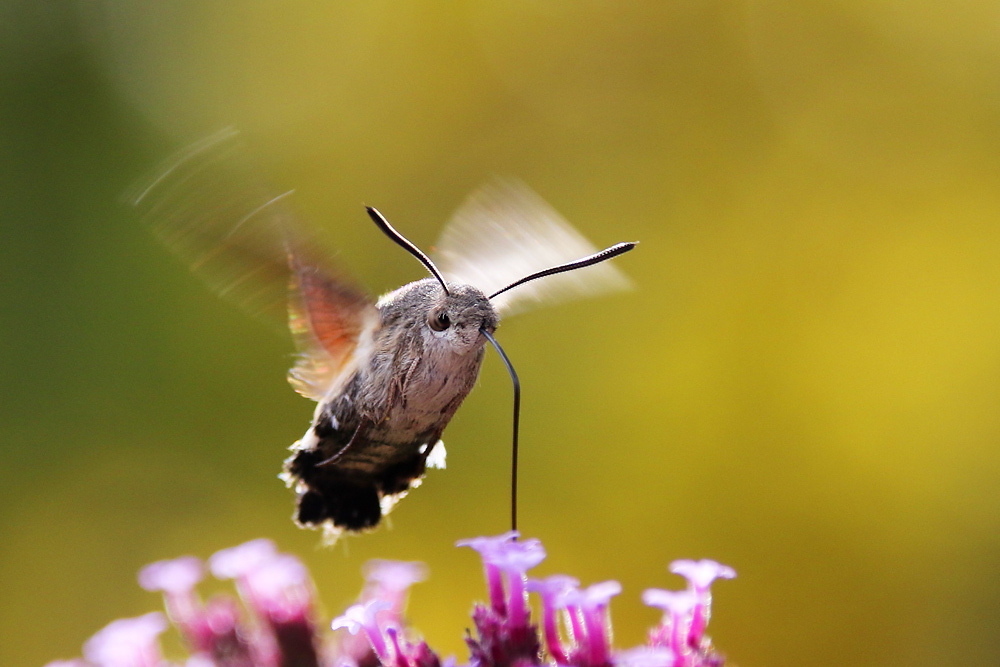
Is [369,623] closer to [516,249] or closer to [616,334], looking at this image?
[516,249]

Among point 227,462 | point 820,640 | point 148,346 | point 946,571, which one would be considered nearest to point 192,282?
point 148,346

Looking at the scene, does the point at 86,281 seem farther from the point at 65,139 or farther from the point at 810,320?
the point at 810,320

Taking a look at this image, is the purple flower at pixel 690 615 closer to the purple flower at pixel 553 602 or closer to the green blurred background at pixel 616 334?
the purple flower at pixel 553 602

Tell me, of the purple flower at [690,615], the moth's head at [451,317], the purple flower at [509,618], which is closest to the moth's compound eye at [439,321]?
the moth's head at [451,317]

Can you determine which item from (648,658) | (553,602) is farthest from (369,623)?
(648,658)

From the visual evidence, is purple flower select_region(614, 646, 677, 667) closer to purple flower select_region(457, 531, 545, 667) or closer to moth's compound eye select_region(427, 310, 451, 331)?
purple flower select_region(457, 531, 545, 667)

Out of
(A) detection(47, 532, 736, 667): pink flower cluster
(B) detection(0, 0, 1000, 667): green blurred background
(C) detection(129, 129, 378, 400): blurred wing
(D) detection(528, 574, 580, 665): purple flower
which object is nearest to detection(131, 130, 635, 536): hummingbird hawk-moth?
(C) detection(129, 129, 378, 400): blurred wing

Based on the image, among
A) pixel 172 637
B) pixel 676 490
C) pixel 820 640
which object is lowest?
pixel 820 640
